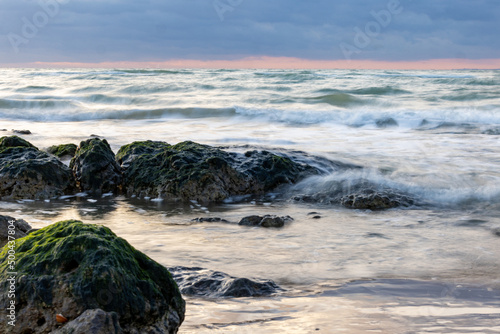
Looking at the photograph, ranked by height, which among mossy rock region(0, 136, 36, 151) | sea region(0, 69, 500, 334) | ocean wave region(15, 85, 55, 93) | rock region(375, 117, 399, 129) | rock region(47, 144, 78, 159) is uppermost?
ocean wave region(15, 85, 55, 93)

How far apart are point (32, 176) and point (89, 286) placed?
4674mm

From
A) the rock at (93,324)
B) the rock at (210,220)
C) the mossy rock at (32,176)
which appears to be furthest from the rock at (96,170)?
the rock at (93,324)

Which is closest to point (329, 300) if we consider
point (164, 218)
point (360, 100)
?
point (164, 218)

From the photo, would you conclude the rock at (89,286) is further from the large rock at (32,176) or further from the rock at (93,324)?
the large rock at (32,176)

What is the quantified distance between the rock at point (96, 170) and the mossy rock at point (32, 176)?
0.17 m

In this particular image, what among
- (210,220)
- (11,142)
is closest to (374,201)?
(210,220)

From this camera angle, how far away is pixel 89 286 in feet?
7.60

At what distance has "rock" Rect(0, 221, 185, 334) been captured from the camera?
2.32 metres

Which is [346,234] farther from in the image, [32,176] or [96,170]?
[32,176]

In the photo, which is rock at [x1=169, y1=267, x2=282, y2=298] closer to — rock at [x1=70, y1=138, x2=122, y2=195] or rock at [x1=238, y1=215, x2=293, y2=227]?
rock at [x1=238, y1=215, x2=293, y2=227]

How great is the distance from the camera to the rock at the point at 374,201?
19.6 feet

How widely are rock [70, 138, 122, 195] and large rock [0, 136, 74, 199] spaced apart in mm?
166

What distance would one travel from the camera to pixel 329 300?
129 inches

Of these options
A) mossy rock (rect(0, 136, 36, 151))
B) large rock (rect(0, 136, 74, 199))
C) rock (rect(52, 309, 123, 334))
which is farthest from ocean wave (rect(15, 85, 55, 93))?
rock (rect(52, 309, 123, 334))
